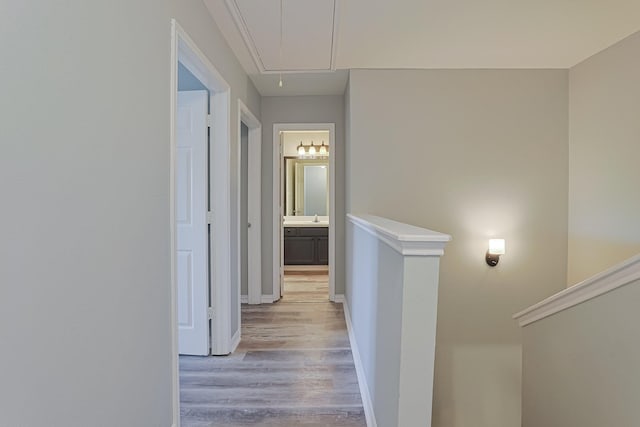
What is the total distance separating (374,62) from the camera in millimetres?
3158

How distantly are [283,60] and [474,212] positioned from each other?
2271 millimetres

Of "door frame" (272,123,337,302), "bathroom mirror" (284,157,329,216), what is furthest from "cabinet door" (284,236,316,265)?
"door frame" (272,123,337,302)

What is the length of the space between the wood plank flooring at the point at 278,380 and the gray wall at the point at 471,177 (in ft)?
4.08

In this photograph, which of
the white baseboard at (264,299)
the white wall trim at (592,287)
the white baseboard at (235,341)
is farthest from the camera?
the white baseboard at (264,299)

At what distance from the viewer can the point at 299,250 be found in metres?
6.09

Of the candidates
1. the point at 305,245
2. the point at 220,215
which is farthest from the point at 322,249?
the point at 220,215

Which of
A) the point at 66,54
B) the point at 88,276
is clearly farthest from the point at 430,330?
the point at 66,54

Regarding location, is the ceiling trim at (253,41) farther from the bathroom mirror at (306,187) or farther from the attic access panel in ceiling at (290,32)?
the bathroom mirror at (306,187)

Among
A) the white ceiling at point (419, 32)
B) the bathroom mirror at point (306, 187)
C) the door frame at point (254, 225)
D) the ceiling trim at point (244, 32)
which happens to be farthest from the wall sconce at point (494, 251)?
the bathroom mirror at point (306, 187)

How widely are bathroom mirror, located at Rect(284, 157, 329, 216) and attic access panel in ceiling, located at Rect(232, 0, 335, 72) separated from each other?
296 centimetres

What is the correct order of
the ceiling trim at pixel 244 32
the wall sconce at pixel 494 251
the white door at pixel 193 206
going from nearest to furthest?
the ceiling trim at pixel 244 32, the white door at pixel 193 206, the wall sconce at pixel 494 251

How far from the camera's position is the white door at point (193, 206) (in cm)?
264

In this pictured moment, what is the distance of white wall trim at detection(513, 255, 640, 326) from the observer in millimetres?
1350

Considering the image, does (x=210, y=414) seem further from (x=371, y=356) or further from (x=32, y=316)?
(x=32, y=316)
